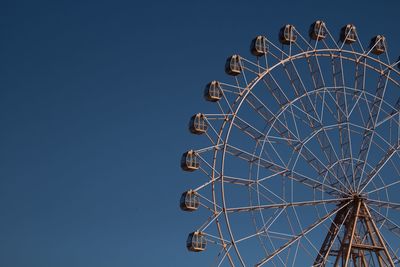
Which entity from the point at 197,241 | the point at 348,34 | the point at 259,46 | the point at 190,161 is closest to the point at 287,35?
the point at 259,46

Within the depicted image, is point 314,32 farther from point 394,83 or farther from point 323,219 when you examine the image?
point 323,219

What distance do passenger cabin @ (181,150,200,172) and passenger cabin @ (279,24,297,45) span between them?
323 inches

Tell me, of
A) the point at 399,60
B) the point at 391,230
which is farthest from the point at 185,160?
the point at 399,60

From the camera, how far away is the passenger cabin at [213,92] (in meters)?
37.2

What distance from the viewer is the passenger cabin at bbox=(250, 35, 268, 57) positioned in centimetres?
3891

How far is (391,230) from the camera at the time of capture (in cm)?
4050

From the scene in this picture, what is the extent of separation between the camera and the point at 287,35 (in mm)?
40031

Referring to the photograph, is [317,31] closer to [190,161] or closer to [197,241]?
[190,161]

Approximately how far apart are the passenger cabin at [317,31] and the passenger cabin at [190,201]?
11.3m

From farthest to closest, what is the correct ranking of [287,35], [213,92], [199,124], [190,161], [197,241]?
[287,35], [213,92], [199,124], [190,161], [197,241]

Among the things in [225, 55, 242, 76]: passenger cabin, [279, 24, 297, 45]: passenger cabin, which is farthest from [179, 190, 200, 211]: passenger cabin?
[279, 24, 297, 45]: passenger cabin

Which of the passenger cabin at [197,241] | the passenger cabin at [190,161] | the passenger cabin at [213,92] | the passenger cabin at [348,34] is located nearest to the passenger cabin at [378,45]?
the passenger cabin at [348,34]

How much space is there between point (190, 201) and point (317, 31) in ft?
39.5

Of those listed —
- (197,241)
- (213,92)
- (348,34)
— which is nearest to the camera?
(197,241)
